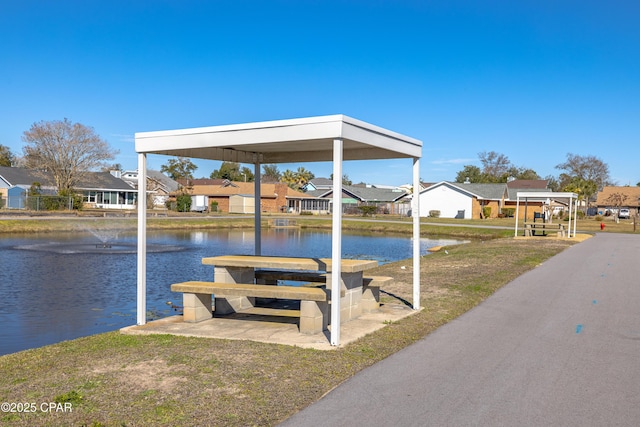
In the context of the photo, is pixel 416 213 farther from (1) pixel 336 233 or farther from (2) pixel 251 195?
(2) pixel 251 195

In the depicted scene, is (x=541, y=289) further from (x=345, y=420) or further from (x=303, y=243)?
(x=303, y=243)

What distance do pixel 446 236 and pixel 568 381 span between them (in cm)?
3668

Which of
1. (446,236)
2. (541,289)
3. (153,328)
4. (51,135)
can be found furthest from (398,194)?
(153,328)

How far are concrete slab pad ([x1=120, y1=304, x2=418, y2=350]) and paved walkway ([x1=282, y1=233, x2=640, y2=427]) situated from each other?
93cm

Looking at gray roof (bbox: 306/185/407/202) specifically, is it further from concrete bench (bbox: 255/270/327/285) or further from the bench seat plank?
the bench seat plank

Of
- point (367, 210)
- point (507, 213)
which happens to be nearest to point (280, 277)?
point (367, 210)

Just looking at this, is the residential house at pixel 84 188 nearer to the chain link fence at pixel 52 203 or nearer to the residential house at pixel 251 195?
the chain link fence at pixel 52 203

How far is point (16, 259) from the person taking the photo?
69.7ft

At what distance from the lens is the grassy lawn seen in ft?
15.8

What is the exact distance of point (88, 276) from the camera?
57.1 ft

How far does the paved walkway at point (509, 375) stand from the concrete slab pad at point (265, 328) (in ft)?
3.05

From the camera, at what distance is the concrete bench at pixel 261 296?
783cm

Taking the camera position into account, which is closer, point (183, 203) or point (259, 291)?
point (259, 291)

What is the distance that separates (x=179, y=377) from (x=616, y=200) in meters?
89.0
